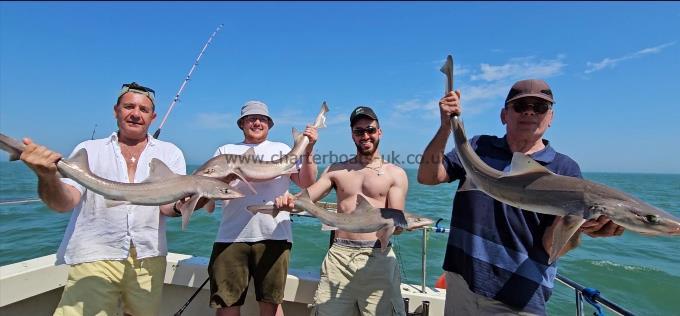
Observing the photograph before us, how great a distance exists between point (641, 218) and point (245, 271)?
12.1ft

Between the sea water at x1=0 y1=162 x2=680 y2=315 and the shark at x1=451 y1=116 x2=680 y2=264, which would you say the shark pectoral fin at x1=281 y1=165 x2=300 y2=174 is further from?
the sea water at x1=0 y1=162 x2=680 y2=315

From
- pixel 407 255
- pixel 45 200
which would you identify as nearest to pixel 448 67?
pixel 45 200

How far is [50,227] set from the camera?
557 inches

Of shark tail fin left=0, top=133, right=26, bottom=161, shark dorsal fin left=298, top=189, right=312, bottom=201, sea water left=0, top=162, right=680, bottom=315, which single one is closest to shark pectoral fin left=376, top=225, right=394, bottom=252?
shark dorsal fin left=298, top=189, right=312, bottom=201

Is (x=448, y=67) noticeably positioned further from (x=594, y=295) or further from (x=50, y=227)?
(x=50, y=227)

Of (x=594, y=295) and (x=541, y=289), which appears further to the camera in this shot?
(x=594, y=295)

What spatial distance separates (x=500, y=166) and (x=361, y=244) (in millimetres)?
1679

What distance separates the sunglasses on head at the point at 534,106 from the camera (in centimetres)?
281

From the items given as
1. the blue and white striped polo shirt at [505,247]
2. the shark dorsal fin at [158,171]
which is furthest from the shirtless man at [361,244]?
the shark dorsal fin at [158,171]

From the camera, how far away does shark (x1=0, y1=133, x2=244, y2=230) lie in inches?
118

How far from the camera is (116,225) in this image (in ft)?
10.8

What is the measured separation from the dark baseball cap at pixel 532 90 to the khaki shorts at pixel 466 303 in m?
1.63

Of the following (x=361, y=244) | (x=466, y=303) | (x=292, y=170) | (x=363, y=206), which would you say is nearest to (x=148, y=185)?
(x=292, y=170)

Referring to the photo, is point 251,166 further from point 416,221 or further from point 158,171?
point 416,221
